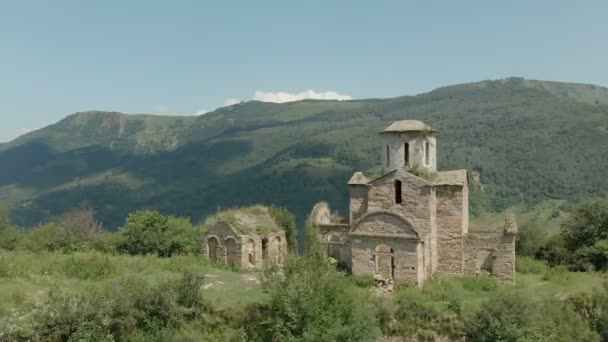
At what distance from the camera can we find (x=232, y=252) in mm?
24016

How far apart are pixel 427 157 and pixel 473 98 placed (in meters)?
145

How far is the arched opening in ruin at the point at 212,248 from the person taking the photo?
24516 mm

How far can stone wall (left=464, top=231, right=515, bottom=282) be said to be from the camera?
21.0 m

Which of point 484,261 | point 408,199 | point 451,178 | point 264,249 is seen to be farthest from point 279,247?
point 484,261

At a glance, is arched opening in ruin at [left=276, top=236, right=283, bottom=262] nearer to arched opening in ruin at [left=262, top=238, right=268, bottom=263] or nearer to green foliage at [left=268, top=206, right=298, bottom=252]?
arched opening in ruin at [left=262, top=238, right=268, bottom=263]

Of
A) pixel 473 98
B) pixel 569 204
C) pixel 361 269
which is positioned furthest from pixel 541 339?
pixel 473 98

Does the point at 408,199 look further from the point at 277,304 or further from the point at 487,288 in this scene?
the point at 277,304

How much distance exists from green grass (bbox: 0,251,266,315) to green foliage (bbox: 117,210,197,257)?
6598 millimetres

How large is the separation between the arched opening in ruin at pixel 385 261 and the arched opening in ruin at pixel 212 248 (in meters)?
8.44

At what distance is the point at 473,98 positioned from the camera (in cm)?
15800

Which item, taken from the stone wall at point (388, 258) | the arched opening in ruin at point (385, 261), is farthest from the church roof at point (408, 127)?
the arched opening in ruin at point (385, 261)

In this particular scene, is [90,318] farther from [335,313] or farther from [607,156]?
[607,156]

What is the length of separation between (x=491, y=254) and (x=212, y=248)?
522 inches

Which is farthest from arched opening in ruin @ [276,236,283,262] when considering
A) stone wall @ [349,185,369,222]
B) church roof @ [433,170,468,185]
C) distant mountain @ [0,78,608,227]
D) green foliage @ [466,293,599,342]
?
distant mountain @ [0,78,608,227]
